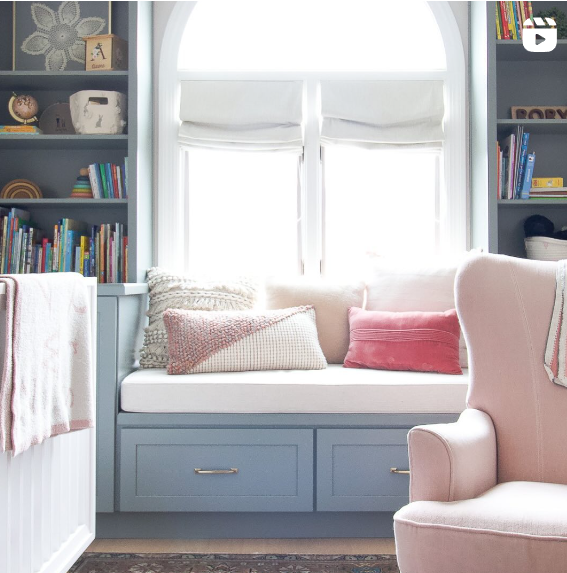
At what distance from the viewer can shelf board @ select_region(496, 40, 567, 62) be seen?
294cm

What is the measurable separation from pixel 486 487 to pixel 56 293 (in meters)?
1.19

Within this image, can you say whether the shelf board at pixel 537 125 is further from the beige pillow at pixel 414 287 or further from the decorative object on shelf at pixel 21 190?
the decorative object on shelf at pixel 21 190

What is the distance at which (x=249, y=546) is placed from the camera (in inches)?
90.1

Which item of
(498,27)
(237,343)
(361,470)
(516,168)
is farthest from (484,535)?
(498,27)

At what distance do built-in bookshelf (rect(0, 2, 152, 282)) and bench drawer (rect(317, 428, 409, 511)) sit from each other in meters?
1.17

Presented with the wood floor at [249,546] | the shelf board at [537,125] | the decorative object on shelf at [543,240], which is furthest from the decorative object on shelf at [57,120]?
the decorative object on shelf at [543,240]

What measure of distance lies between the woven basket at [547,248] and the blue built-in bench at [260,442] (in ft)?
3.15

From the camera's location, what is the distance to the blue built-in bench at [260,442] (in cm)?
231

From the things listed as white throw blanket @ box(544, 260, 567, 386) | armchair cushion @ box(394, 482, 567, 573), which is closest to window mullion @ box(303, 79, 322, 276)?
white throw blanket @ box(544, 260, 567, 386)

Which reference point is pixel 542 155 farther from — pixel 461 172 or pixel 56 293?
pixel 56 293

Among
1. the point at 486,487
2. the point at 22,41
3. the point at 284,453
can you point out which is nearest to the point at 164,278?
the point at 284,453

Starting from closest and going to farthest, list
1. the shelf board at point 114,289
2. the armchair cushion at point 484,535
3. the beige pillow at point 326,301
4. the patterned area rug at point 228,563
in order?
the armchair cushion at point 484,535
the patterned area rug at point 228,563
the shelf board at point 114,289
the beige pillow at point 326,301

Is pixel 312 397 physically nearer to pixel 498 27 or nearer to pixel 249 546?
pixel 249 546

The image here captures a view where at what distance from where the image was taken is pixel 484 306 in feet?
5.80
